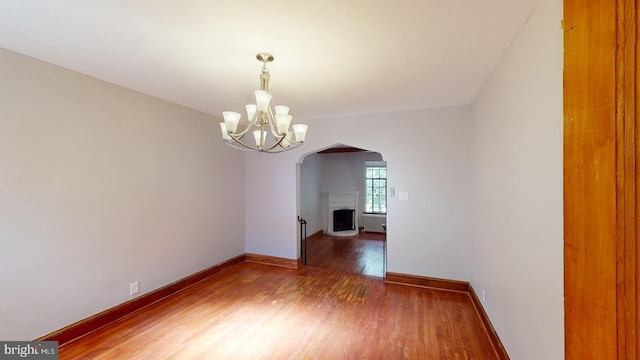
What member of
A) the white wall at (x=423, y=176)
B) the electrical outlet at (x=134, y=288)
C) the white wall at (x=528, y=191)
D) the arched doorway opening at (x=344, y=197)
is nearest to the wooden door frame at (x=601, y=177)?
the white wall at (x=528, y=191)

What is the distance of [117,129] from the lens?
8.62ft

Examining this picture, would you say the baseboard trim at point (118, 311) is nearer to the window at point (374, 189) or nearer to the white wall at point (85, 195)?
the white wall at point (85, 195)

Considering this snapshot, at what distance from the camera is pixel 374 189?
303 inches

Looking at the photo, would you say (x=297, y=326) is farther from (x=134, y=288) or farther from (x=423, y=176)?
(x=423, y=176)

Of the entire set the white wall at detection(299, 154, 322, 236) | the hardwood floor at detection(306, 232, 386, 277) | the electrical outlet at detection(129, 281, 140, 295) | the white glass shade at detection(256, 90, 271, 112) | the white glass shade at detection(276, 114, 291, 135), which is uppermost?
the white glass shade at detection(256, 90, 271, 112)

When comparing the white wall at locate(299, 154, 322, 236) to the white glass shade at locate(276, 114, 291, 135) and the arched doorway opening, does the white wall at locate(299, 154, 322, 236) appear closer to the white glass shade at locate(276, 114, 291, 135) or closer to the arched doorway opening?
the arched doorway opening

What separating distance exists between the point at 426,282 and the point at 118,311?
12.0 feet

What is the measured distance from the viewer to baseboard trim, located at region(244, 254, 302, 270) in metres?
4.17

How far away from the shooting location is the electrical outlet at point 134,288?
276 centimetres

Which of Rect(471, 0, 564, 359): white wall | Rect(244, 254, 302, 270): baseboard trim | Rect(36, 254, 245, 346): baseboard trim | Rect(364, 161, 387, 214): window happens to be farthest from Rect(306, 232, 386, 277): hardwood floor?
Rect(471, 0, 564, 359): white wall

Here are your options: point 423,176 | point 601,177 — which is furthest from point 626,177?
point 423,176

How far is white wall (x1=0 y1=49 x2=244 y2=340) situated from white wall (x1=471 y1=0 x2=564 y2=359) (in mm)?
3565

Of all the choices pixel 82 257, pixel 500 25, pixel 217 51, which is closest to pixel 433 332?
pixel 500 25

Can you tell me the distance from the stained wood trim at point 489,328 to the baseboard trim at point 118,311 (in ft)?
11.5
